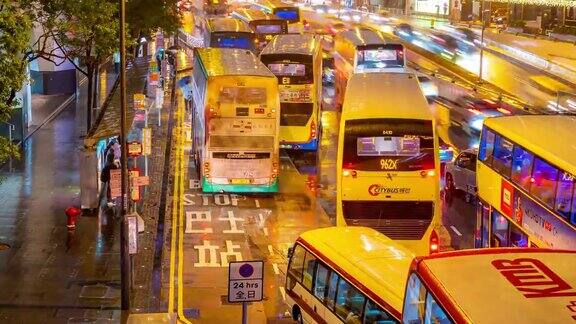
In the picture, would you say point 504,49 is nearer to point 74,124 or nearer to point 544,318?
point 74,124

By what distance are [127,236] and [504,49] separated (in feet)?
168

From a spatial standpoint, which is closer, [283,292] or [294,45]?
[283,292]

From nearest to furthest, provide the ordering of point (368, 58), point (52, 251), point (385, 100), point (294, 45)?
point (52, 251) → point (385, 100) → point (294, 45) → point (368, 58)

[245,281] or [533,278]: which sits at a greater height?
[533,278]

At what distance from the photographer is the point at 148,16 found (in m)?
43.2

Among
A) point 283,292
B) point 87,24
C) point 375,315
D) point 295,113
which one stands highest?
point 87,24

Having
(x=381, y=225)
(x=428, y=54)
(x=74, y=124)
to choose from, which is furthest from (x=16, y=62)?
(x=428, y=54)

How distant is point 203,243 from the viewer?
22.9 m

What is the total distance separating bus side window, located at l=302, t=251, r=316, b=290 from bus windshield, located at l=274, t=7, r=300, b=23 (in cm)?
4929

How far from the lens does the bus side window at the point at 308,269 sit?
1599 centimetres

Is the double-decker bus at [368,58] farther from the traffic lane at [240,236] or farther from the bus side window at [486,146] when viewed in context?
the bus side window at [486,146]

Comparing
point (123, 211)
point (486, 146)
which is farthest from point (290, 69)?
point (123, 211)

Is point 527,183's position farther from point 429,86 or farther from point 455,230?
point 429,86

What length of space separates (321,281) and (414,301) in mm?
5154
